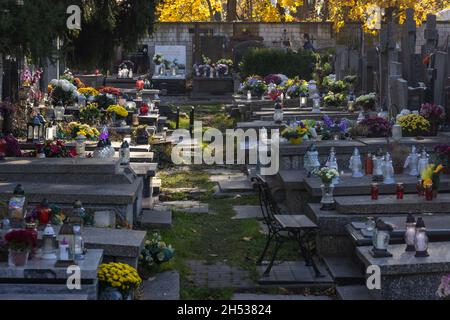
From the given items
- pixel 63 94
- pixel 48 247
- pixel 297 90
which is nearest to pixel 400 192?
pixel 48 247

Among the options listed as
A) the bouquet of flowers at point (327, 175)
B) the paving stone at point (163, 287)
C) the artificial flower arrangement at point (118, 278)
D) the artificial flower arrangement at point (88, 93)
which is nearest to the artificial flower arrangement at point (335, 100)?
the artificial flower arrangement at point (88, 93)

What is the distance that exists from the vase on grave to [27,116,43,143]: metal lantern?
216 inches

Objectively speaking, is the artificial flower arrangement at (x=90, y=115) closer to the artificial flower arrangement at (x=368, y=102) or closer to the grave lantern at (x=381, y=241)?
the artificial flower arrangement at (x=368, y=102)

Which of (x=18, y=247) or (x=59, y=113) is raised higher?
(x=59, y=113)

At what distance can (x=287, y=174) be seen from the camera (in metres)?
16.1

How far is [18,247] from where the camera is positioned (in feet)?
31.3

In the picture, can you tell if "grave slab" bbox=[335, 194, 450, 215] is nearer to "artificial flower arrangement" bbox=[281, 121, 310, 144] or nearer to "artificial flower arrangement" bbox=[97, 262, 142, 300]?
"artificial flower arrangement" bbox=[97, 262, 142, 300]

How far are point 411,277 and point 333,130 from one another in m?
7.51

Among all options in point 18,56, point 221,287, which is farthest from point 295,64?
point 221,287

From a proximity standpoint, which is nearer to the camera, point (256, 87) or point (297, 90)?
point (297, 90)

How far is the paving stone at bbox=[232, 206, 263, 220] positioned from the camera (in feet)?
52.4

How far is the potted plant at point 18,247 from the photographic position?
9.55 metres

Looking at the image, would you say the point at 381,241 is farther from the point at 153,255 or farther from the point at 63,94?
the point at 63,94
